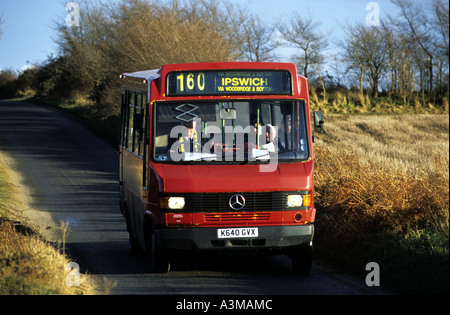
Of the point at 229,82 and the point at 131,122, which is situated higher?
the point at 229,82

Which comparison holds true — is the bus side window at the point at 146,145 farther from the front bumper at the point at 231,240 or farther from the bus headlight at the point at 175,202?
the front bumper at the point at 231,240

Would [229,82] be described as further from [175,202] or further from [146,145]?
[175,202]

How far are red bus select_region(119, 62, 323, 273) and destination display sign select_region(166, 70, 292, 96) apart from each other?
0.6 inches

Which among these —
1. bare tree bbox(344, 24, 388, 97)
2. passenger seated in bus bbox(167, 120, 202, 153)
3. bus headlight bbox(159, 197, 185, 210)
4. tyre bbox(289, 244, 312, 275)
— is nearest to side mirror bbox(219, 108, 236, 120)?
passenger seated in bus bbox(167, 120, 202, 153)

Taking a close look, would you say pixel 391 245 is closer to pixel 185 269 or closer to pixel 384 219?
pixel 384 219

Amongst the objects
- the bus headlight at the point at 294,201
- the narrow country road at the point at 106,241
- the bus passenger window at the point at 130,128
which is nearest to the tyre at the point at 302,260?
the narrow country road at the point at 106,241

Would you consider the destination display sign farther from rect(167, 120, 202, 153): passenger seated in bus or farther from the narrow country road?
the narrow country road

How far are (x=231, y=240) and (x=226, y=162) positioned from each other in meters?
1.06

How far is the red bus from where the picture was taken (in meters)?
10.1

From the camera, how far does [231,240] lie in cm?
1010

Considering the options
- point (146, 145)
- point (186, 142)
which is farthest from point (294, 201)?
point (146, 145)

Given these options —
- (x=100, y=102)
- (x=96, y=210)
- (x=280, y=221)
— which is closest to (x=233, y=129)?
(x=280, y=221)

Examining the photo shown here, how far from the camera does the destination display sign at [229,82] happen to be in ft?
35.3

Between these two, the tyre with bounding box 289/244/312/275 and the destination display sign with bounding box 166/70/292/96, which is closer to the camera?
the tyre with bounding box 289/244/312/275
